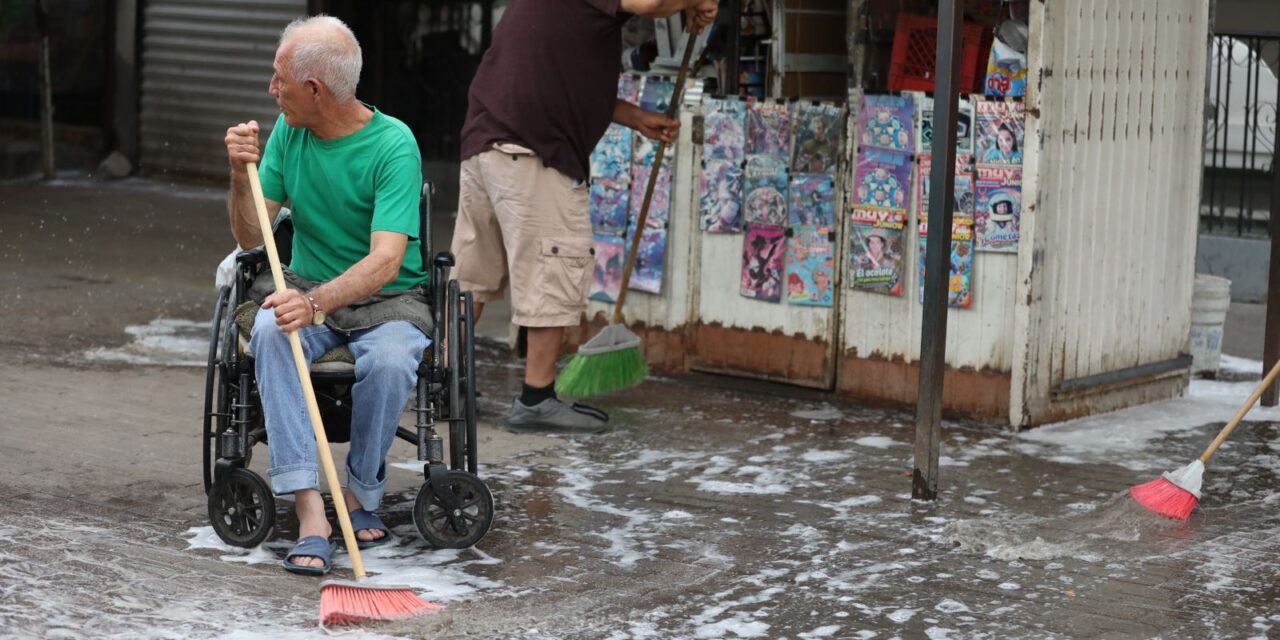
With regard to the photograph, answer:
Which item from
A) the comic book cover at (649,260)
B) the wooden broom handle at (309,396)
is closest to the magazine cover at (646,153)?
the comic book cover at (649,260)

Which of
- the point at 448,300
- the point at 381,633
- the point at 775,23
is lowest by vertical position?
the point at 381,633

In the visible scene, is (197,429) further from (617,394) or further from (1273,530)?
(1273,530)

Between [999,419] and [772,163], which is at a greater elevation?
[772,163]

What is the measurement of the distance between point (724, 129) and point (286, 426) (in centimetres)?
315

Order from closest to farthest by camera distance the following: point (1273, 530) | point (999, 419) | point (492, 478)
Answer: point (1273, 530), point (492, 478), point (999, 419)

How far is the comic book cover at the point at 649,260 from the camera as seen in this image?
25.2ft

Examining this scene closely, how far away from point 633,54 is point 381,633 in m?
4.14

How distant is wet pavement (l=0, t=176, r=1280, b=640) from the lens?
447cm

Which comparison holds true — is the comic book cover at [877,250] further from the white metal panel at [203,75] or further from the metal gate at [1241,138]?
the white metal panel at [203,75]

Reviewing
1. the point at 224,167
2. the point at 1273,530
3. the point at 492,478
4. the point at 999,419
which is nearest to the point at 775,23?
the point at 999,419

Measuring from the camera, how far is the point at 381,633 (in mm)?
4262

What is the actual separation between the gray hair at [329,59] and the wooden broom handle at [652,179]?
201 cm

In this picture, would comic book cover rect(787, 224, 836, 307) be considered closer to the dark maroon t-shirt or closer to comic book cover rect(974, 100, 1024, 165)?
comic book cover rect(974, 100, 1024, 165)

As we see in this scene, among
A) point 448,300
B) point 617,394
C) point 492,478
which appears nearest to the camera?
point 448,300
